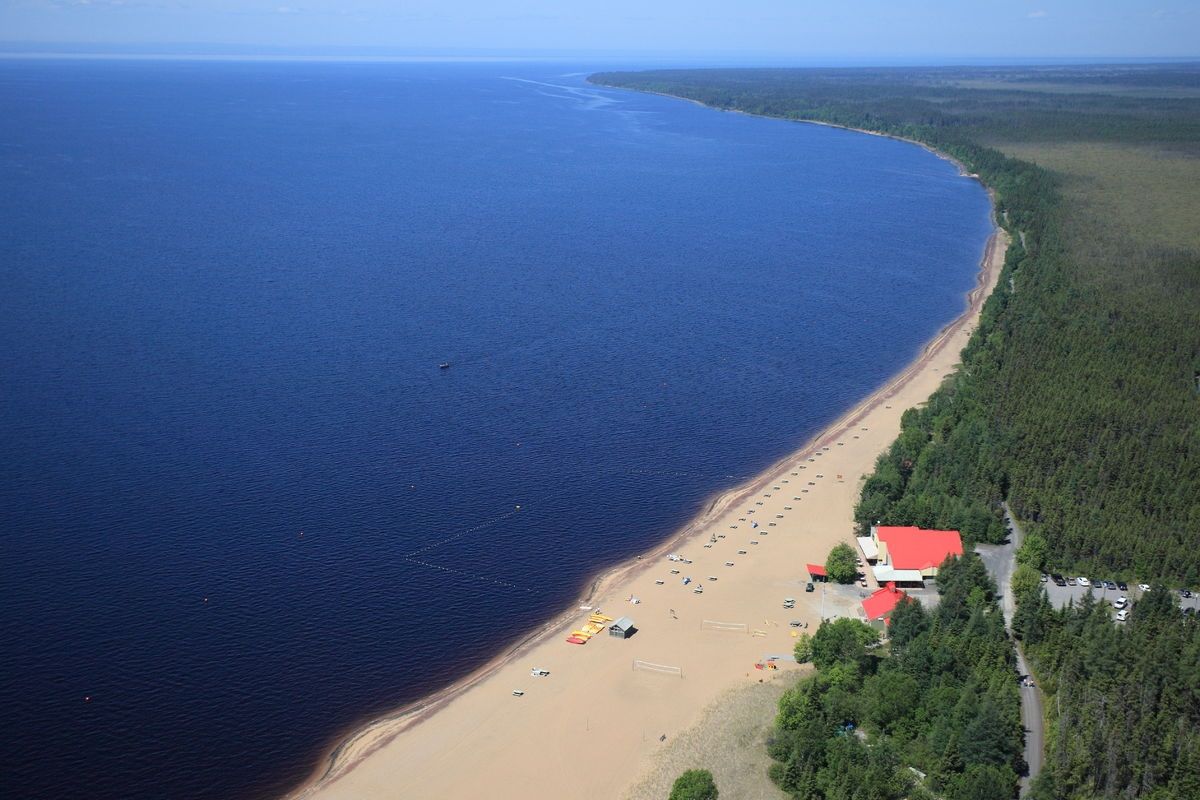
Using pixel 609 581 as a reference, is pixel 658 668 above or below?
above

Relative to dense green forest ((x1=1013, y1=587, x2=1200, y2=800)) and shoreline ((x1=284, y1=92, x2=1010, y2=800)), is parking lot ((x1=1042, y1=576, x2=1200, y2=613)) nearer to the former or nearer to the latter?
dense green forest ((x1=1013, y1=587, x2=1200, y2=800))

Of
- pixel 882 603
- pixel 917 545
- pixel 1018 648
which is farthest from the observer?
pixel 917 545

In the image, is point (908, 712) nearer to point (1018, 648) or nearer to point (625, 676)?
point (1018, 648)

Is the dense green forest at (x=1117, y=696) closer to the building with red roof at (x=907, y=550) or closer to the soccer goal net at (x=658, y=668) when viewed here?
the building with red roof at (x=907, y=550)

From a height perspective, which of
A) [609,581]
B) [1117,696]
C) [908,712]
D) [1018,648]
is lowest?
[609,581]

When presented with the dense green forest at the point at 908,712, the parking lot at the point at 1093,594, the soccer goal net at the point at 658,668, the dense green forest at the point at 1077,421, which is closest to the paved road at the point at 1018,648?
the dense green forest at the point at 908,712

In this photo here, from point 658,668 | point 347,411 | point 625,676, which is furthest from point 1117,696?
point 347,411

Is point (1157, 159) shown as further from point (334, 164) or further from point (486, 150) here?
point (334, 164)
